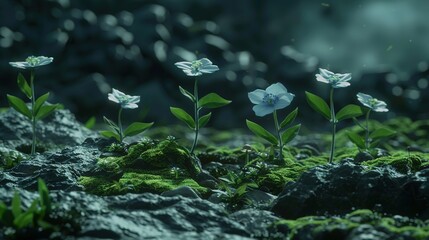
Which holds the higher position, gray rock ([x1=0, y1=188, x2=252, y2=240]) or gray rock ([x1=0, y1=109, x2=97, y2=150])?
gray rock ([x1=0, y1=188, x2=252, y2=240])

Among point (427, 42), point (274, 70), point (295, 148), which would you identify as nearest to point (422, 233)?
point (295, 148)

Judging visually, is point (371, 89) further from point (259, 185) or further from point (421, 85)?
point (259, 185)

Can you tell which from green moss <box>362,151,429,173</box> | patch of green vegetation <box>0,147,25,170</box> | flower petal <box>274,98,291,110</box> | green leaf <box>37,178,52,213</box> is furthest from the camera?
patch of green vegetation <box>0,147,25,170</box>

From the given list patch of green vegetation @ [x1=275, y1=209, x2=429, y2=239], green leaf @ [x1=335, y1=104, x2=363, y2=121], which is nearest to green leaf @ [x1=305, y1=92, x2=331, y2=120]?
green leaf @ [x1=335, y1=104, x2=363, y2=121]

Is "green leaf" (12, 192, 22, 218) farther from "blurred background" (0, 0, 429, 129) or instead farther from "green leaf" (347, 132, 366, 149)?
"blurred background" (0, 0, 429, 129)

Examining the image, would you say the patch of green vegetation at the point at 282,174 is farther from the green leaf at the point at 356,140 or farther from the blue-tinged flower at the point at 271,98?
the blue-tinged flower at the point at 271,98

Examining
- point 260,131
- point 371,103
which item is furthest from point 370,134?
point 260,131

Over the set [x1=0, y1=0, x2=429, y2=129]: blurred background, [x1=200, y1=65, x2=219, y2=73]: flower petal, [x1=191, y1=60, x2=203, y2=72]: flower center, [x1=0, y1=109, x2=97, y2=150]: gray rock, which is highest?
[x1=191, y1=60, x2=203, y2=72]: flower center

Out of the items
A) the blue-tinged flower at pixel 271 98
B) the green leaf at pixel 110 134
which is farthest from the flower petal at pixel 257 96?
the green leaf at pixel 110 134
